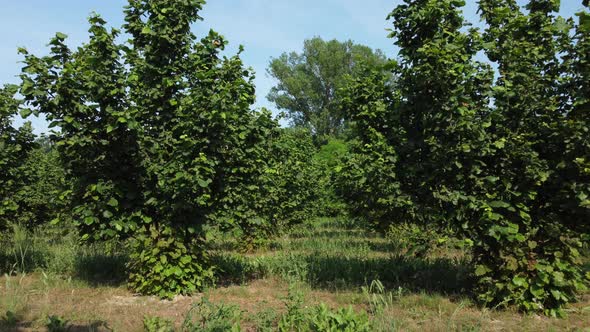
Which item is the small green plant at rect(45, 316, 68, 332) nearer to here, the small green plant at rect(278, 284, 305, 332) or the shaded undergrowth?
the small green plant at rect(278, 284, 305, 332)

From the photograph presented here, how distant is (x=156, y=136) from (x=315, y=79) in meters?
43.4

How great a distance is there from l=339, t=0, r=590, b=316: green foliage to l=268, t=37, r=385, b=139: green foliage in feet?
134

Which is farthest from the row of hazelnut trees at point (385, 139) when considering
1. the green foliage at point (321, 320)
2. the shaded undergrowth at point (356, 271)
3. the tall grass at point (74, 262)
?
the green foliage at point (321, 320)

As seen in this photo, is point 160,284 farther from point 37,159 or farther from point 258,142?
point 37,159

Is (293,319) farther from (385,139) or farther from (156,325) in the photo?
(385,139)

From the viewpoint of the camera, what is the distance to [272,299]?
244 inches

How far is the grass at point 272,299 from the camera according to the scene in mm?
4691

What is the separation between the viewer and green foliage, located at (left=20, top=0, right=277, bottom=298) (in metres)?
5.99

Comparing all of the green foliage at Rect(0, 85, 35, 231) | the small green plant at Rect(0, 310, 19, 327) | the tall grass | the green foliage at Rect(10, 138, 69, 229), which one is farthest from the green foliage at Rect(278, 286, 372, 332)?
the green foliage at Rect(0, 85, 35, 231)

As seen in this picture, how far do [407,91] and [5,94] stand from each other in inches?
264

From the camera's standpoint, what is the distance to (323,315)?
4.28 metres

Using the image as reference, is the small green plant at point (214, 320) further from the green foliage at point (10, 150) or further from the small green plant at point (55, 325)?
the green foliage at point (10, 150)

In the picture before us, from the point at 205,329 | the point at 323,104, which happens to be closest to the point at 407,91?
the point at 205,329

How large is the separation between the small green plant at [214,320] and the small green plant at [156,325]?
171 mm
